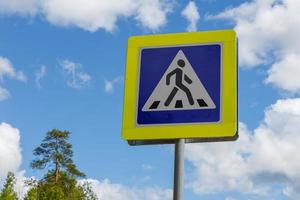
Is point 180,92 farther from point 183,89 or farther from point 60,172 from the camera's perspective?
point 60,172

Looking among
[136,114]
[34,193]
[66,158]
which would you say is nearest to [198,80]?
[136,114]

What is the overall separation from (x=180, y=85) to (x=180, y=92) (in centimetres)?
5

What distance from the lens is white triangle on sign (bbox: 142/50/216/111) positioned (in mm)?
4750

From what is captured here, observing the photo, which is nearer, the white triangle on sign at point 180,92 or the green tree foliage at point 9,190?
the white triangle on sign at point 180,92

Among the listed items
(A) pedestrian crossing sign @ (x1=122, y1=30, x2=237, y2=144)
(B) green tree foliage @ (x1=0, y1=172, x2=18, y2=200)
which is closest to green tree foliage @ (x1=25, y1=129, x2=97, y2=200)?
(B) green tree foliage @ (x1=0, y1=172, x2=18, y2=200)

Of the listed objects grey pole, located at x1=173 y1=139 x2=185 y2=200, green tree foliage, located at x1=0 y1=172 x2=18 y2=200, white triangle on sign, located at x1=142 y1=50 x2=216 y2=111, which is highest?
green tree foliage, located at x1=0 y1=172 x2=18 y2=200

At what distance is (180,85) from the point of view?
477 cm

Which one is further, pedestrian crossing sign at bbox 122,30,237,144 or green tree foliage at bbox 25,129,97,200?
green tree foliage at bbox 25,129,97,200

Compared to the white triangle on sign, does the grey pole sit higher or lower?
lower

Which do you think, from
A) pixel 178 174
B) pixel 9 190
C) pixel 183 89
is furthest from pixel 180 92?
pixel 9 190

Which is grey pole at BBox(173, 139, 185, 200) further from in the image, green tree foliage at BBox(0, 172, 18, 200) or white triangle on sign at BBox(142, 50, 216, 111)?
green tree foliage at BBox(0, 172, 18, 200)

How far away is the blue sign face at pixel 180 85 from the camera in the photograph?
4.74 m

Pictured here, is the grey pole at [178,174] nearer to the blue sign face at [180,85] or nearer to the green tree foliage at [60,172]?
the blue sign face at [180,85]

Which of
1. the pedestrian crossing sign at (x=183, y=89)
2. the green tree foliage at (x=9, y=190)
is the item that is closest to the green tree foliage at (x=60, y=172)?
the green tree foliage at (x=9, y=190)
